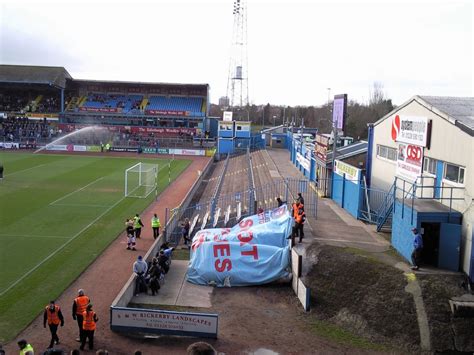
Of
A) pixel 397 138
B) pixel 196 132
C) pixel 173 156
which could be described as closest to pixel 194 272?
pixel 397 138

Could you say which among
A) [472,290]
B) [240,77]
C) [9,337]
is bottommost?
[9,337]

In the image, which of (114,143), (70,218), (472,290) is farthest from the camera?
(114,143)

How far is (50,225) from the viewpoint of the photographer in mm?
25734

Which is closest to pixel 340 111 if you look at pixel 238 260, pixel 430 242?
pixel 430 242

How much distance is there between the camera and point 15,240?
22.8m

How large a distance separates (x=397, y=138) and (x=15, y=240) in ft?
57.3

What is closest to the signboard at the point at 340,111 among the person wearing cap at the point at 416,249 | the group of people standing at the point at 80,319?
the person wearing cap at the point at 416,249

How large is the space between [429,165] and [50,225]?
18126 mm

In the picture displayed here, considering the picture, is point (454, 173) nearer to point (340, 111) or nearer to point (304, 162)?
point (340, 111)

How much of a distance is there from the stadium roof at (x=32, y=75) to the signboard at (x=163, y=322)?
66753mm

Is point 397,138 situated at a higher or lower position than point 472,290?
higher

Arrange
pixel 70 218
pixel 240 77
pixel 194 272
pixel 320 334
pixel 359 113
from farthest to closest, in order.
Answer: pixel 240 77 < pixel 359 113 < pixel 70 218 < pixel 194 272 < pixel 320 334

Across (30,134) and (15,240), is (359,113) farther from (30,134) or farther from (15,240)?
(15,240)

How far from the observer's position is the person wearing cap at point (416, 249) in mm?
15844
